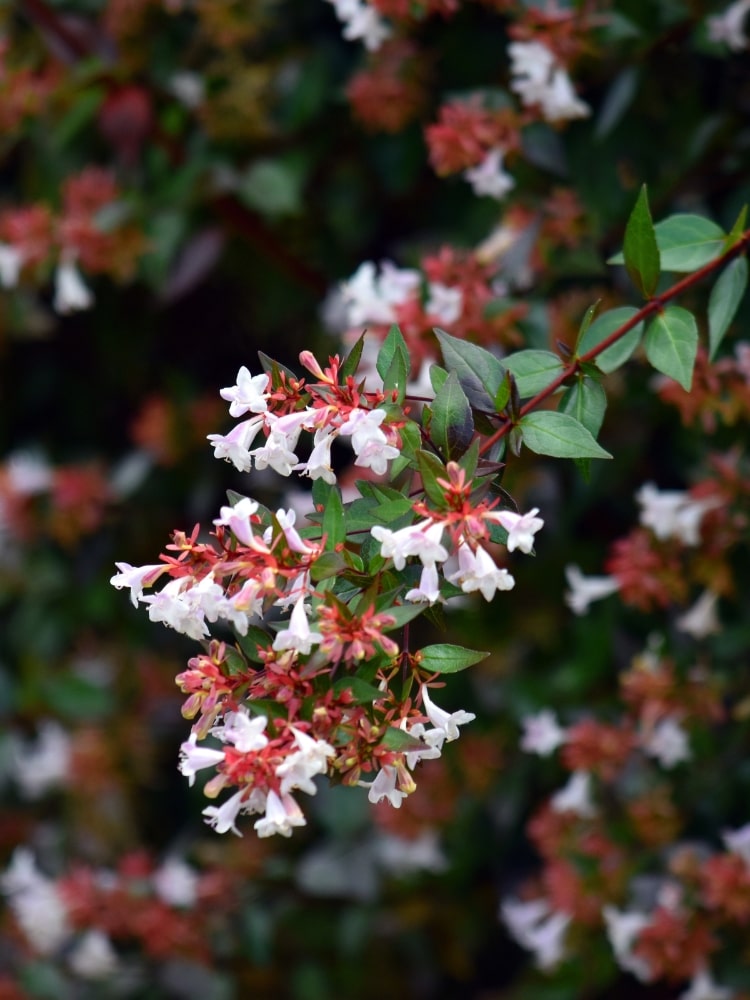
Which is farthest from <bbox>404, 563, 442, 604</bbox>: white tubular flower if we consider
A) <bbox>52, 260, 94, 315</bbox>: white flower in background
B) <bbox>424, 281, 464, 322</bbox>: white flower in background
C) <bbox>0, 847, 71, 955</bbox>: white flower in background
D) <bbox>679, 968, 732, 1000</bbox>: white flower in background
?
<bbox>0, 847, 71, 955</bbox>: white flower in background

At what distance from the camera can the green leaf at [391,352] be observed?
2.51 feet

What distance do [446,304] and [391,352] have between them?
389 mm

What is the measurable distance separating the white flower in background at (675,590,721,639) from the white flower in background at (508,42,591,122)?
0.54 m

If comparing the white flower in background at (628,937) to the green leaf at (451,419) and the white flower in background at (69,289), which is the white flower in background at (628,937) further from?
the white flower in background at (69,289)

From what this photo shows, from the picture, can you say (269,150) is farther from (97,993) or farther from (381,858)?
(97,993)

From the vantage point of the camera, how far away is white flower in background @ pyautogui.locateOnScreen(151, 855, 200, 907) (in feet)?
5.56

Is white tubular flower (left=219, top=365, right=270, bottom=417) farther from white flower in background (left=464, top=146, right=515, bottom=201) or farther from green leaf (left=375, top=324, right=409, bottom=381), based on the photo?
white flower in background (left=464, top=146, right=515, bottom=201)

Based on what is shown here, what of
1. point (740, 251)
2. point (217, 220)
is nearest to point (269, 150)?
point (217, 220)

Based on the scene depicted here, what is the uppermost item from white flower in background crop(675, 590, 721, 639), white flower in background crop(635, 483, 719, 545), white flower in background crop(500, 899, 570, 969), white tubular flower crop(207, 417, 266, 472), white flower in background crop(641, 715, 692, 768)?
white tubular flower crop(207, 417, 266, 472)

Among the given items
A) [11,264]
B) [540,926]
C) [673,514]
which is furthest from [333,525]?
[11,264]

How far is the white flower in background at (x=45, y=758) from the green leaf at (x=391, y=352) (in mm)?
1343

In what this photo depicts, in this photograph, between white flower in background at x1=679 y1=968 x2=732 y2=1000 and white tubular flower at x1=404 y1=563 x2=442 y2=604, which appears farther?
white flower in background at x1=679 y1=968 x2=732 y2=1000

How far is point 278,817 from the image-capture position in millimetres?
665

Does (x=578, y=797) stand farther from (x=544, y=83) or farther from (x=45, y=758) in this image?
(x=45, y=758)
